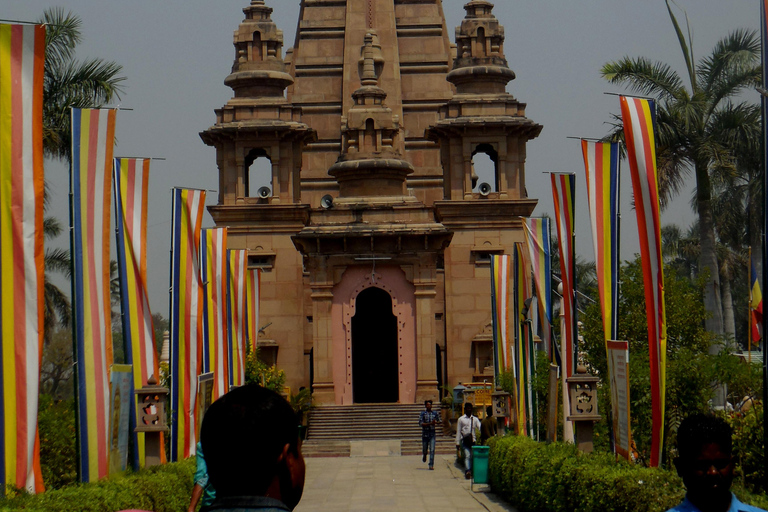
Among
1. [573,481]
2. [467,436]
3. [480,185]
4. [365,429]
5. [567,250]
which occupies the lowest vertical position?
[365,429]

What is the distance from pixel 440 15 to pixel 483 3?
7.39 m

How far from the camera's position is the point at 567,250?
69.3 feet

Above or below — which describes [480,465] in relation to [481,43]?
below

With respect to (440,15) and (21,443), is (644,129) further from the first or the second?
(440,15)

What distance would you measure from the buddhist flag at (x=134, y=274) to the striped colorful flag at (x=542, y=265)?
8141 millimetres

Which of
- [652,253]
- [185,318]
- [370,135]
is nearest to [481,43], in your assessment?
[370,135]

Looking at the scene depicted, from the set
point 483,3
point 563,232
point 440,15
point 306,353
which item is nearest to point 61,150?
point 563,232

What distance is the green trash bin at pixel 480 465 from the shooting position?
26.9 m

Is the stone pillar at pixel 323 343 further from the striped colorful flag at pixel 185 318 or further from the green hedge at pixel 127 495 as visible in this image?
the green hedge at pixel 127 495

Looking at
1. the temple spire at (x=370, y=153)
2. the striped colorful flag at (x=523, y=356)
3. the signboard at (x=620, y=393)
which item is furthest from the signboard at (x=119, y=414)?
the temple spire at (x=370, y=153)

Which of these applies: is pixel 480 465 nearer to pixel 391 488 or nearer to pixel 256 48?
pixel 391 488

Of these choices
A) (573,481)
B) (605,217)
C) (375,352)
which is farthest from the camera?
(375,352)

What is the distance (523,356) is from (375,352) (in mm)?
24188

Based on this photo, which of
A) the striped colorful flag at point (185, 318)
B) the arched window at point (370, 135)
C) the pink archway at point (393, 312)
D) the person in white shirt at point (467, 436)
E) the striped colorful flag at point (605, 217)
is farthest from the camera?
the arched window at point (370, 135)
